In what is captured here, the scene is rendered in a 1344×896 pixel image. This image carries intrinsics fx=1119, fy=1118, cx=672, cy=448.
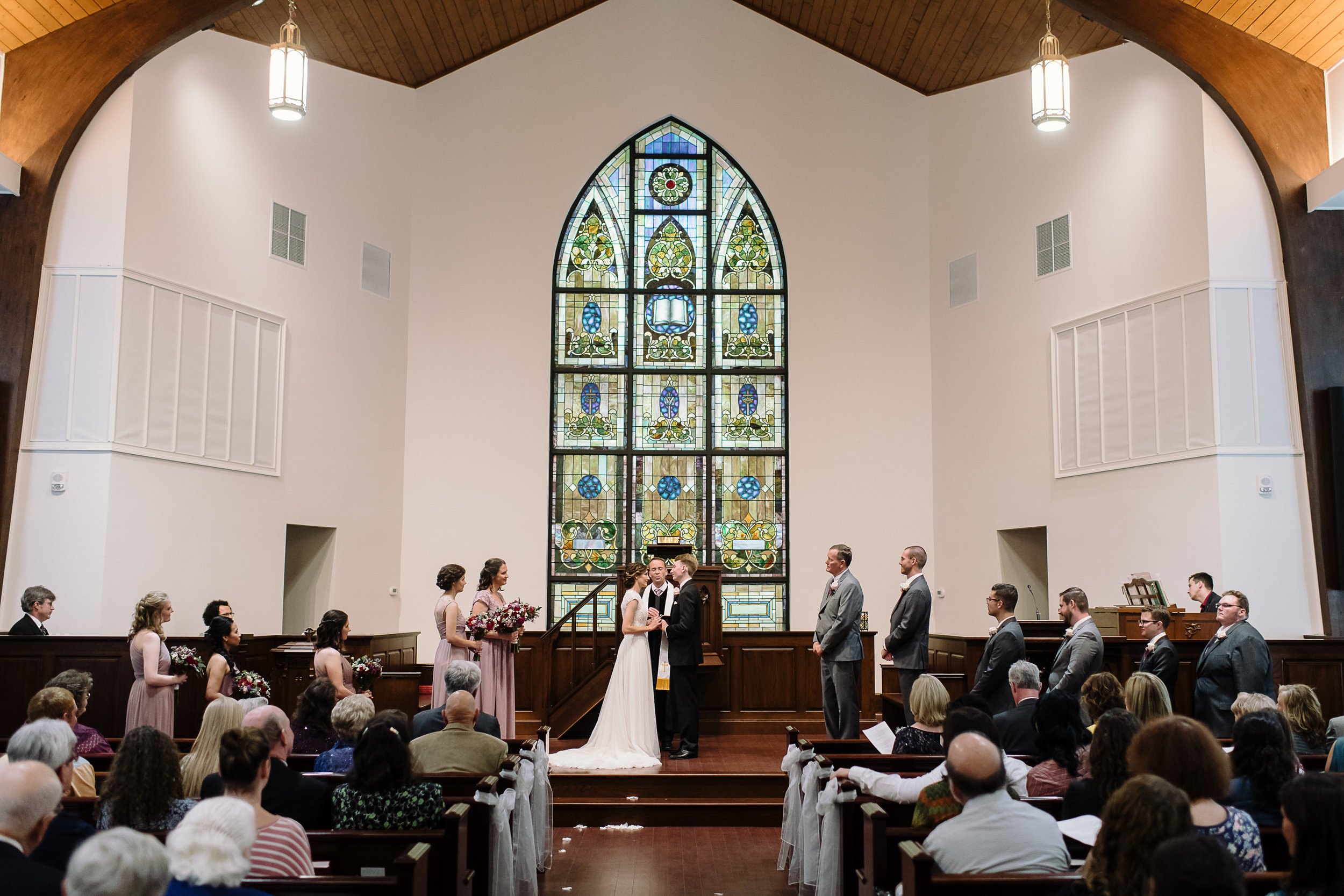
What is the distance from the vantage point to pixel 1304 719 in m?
4.52

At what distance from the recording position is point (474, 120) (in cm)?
1187

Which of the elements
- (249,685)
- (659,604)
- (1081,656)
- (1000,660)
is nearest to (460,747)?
(249,685)

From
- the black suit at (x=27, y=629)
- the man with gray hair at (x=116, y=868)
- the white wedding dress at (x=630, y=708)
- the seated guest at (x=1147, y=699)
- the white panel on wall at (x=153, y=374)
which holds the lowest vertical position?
the white wedding dress at (x=630, y=708)

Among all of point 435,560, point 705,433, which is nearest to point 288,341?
point 435,560

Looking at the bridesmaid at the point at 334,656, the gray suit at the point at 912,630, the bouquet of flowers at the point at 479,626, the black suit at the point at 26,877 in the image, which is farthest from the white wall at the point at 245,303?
the black suit at the point at 26,877

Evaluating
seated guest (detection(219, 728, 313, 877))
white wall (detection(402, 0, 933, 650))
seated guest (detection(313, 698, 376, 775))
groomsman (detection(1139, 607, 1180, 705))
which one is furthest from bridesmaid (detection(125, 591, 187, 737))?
groomsman (detection(1139, 607, 1180, 705))

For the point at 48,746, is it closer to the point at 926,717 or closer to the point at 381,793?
the point at 381,793

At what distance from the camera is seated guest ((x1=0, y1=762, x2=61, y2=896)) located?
91.9 inches

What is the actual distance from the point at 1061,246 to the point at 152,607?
7.98 metres

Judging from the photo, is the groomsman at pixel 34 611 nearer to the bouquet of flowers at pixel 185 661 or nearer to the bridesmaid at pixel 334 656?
the bouquet of flowers at pixel 185 661

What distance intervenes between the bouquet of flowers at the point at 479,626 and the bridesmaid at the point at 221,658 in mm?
1352

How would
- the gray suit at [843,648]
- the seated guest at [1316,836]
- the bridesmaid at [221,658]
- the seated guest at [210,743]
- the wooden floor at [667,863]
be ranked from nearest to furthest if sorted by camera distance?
the seated guest at [1316,836], the seated guest at [210,743], the wooden floor at [667,863], the bridesmaid at [221,658], the gray suit at [843,648]

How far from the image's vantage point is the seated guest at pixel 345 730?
4.37 metres

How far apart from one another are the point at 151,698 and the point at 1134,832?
17.5 feet
